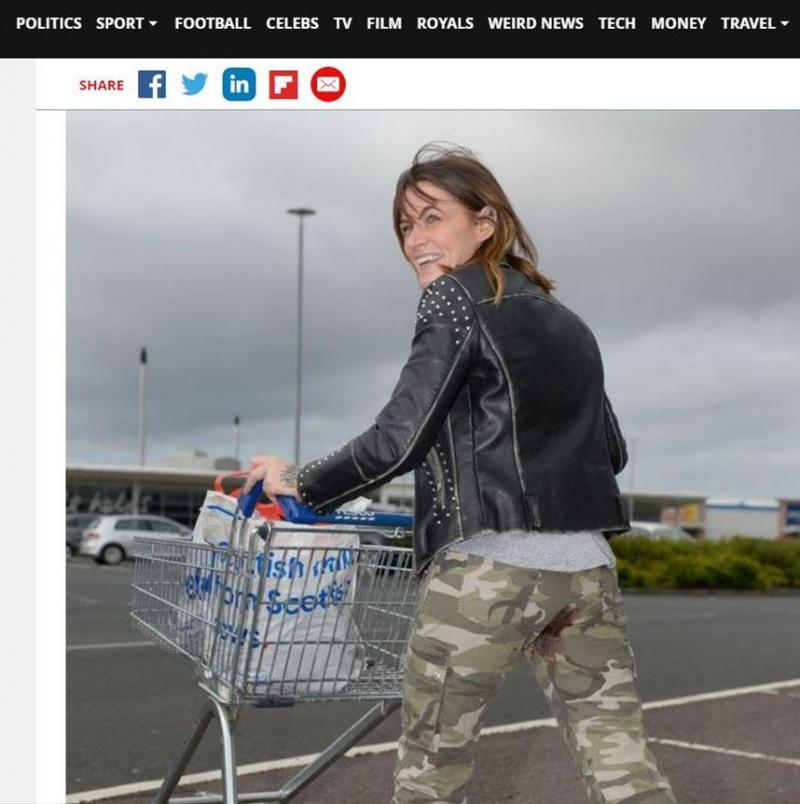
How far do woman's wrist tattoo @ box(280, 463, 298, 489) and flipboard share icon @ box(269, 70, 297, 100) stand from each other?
1358 millimetres

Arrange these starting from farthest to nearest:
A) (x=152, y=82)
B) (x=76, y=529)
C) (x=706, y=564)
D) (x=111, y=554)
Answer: (x=76, y=529) < (x=111, y=554) < (x=706, y=564) < (x=152, y=82)

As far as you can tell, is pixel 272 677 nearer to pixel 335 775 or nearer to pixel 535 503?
pixel 535 503

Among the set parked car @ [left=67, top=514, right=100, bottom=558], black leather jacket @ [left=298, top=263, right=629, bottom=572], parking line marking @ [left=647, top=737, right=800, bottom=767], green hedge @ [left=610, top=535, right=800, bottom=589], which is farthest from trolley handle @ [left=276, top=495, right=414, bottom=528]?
parked car @ [left=67, top=514, right=100, bottom=558]

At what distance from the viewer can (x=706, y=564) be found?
27.7 m

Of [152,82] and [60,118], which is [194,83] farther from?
[60,118]

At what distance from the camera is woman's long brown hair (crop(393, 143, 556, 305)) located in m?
3.01

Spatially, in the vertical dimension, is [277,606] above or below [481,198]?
below

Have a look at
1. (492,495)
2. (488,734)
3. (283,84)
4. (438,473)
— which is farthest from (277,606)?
(488,734)

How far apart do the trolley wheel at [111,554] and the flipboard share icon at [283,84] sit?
113ft

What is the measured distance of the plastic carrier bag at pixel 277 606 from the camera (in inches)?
130

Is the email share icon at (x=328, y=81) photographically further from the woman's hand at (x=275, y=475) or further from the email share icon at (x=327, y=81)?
the woman's hand at (x=275, y=475)

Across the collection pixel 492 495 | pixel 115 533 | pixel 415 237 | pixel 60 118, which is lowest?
pixel 115 533

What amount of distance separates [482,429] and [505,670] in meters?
0.54

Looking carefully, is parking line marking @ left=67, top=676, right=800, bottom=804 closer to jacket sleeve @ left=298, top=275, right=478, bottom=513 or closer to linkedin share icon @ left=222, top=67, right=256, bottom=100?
jacket sleeve @ left=298, top=275, right=478, bottom=513
